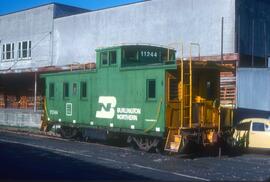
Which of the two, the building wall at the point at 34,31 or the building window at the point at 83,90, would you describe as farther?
the building wall at the point at 34,31

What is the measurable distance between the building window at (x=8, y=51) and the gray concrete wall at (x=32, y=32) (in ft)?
1.30

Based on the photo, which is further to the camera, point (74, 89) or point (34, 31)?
point (34, 31)

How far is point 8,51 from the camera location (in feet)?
143

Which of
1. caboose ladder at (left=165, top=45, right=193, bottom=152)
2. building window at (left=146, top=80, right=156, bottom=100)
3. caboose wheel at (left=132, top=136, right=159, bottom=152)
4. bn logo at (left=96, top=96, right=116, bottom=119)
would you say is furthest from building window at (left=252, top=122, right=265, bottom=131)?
bn logo at (left=96, top=96, right=116, bottom=119)

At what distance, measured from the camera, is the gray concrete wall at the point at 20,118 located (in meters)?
30.9

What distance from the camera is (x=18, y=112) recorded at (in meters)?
32.4

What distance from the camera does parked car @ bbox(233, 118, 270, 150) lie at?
18359 millimetres

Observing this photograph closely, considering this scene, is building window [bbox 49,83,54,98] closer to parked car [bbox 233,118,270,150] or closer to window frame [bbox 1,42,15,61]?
parked car [bbox 233,118,270,150]

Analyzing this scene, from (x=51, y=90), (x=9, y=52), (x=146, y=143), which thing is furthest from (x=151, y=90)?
(x=9, y=52)

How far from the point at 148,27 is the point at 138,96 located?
42.4 feet

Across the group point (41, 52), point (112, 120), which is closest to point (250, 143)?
point (112, 120)

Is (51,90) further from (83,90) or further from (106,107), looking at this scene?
(106,107)

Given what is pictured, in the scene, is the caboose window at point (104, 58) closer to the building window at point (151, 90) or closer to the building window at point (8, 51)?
the building window at point (151, 90)

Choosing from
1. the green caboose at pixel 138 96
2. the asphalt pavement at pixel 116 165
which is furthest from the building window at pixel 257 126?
the green caboose at pixel 138 96
